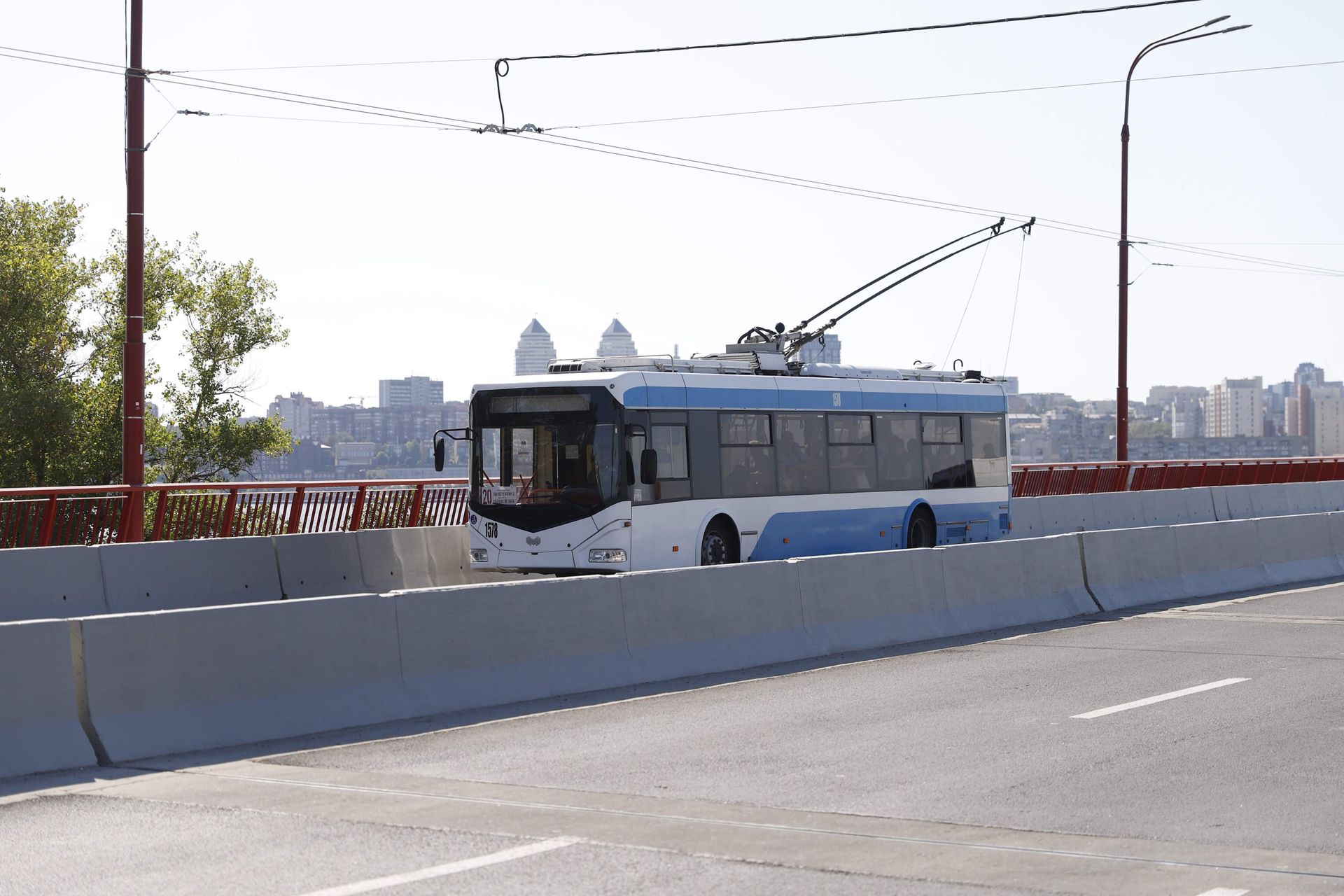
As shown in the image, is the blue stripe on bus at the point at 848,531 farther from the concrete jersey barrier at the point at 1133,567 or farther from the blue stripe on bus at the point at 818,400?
Answer: the concrete jersey barrier at the point at 1133,567

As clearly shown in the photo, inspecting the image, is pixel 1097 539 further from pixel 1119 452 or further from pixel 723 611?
pixel 1119 452

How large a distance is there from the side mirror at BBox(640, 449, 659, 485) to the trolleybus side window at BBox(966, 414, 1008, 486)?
8.61 meters

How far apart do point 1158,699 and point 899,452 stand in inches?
536

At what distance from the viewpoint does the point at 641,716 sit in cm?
1097

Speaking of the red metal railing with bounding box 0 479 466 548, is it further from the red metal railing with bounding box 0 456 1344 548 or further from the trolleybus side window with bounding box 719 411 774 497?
the trolleybus side window with bounding box 719 411 774 497

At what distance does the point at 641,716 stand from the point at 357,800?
314 centimetres

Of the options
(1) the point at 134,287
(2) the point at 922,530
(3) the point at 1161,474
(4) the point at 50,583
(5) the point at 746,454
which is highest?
(1) the point at 134,287

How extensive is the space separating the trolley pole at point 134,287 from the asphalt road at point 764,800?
10.1 meters

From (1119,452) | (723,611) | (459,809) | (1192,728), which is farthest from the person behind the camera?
A: (1119,452)

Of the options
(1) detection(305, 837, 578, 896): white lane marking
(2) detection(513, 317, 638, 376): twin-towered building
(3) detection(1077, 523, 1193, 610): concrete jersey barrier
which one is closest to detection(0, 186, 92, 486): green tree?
(3) detection(1077, 523, 1193, 610): concrete jersey barrier

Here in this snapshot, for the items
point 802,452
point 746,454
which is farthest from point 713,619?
point 802,452

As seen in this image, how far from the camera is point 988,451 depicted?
27047 mm

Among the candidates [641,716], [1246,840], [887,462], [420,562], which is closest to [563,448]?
[420,562]

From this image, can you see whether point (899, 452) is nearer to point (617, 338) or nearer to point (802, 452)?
point (802, 452)
